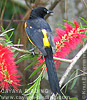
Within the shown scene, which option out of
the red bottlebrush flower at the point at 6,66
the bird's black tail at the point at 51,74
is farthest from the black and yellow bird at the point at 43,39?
the red bottlebrush flower at the point at 6,66

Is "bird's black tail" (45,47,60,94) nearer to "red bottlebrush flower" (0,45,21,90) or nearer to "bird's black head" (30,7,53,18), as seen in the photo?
"red bottlebrush flower" (0,45,21,90)

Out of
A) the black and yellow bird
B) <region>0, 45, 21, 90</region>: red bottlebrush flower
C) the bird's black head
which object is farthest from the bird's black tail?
the bird's black head

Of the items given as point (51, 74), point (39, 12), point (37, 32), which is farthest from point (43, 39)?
point (39, 12)

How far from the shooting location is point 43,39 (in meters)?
1.41

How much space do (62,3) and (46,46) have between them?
3.55 ft

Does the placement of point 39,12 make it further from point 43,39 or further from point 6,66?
point 6,66

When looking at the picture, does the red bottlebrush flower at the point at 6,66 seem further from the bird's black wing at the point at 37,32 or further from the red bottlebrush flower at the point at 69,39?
the red bottlebrush flower at the point at 69,39

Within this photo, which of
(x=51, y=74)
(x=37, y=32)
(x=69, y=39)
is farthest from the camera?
(x=37, y=32)

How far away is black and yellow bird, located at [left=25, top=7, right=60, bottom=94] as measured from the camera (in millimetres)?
1139

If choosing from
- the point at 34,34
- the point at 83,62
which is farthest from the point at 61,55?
the point at 83,62

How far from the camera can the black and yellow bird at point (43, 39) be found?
1.14 metres

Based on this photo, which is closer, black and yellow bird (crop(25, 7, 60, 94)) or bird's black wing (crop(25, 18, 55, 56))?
black and yellow bird (crop(25, 7, 60, 94))

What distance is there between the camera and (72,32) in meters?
1.39

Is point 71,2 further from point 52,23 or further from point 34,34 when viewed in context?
point 34,34
